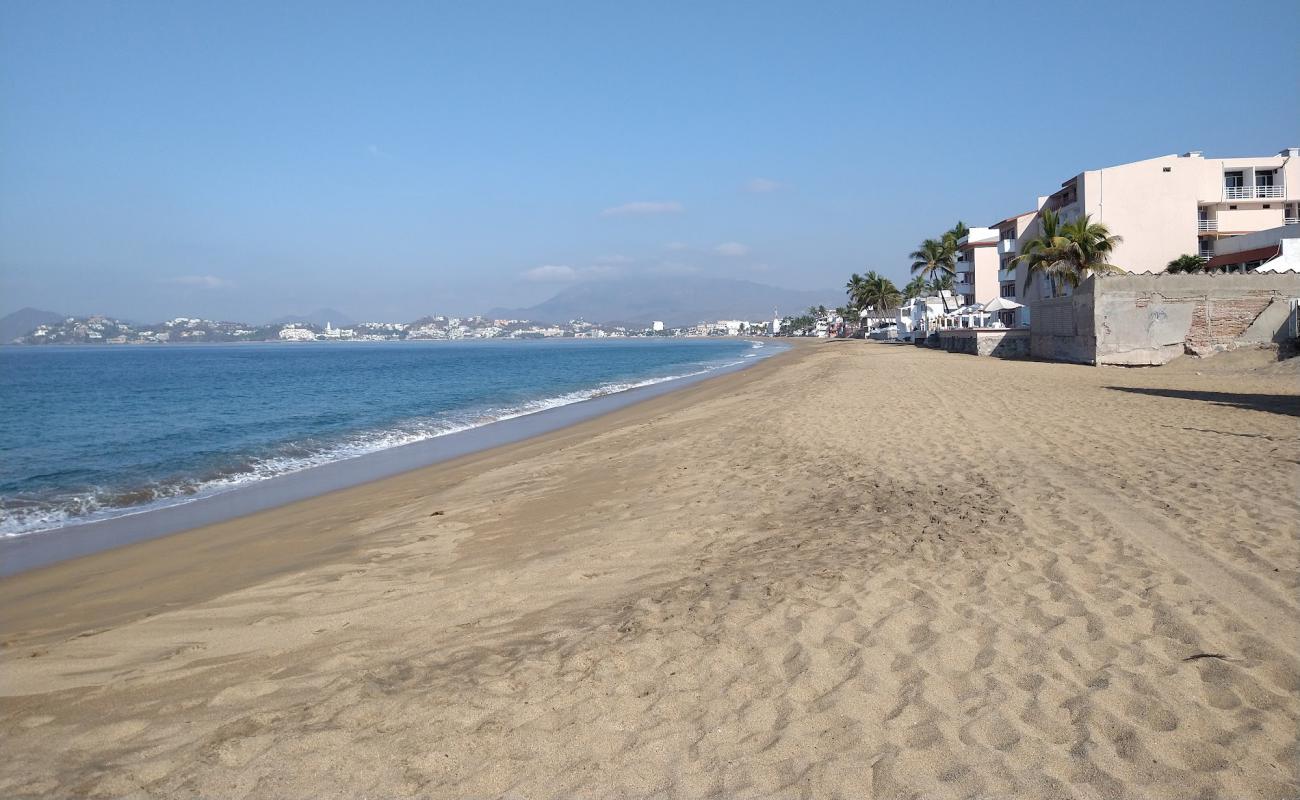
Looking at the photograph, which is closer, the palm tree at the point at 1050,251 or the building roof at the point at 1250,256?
→ the building roof at the point at 1250,256

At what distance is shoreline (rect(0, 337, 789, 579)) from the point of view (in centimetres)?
978

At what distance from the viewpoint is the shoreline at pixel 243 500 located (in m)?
9.78

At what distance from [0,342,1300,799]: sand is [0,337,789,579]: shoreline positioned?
1.26 meters

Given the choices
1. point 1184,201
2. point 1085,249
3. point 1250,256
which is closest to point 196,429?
point 1085,249

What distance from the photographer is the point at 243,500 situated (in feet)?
41.0

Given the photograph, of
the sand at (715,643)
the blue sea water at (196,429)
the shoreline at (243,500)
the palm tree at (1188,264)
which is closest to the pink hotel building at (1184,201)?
the palm tree at (1188,264)

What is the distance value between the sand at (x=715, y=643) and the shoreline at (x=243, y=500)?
4.12 feet

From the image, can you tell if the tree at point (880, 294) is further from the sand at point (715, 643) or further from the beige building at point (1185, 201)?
the sand at point (715, 643)

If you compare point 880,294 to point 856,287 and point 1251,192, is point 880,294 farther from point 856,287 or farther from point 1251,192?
point 1251,192

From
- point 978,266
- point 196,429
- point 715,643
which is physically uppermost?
point 978,266

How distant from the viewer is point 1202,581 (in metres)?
5.14

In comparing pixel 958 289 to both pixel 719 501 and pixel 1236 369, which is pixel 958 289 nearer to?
pixel 1236 369

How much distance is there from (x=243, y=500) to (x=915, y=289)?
122 meters

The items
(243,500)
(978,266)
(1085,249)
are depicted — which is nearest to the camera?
(243,500)
